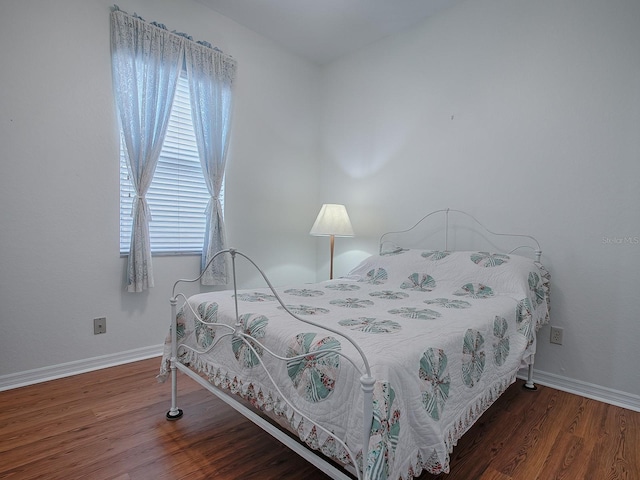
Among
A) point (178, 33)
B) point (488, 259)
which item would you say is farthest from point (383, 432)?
point (178, 33)

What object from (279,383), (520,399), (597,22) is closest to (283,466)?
(279,383)

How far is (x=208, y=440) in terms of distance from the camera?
1671 mm

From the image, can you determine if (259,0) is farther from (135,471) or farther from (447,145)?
(135,471)

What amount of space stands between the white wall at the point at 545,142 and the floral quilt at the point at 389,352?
13.0 inches

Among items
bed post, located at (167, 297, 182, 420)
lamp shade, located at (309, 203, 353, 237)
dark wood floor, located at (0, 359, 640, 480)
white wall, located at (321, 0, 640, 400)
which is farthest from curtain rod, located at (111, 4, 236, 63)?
dark wood floor, located at (0, 359, 640, 480)

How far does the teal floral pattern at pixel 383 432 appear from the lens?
2.97 feet

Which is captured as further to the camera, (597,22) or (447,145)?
(447,145)

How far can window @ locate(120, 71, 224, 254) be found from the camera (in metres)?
2.75

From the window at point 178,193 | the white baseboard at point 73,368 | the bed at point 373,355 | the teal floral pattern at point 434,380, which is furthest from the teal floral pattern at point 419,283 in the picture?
the white baseboard at point 73,368

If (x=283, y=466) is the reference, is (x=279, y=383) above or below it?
above

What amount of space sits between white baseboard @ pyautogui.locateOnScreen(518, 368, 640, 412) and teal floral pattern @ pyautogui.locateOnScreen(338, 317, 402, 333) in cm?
165

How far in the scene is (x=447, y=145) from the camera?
289 cm

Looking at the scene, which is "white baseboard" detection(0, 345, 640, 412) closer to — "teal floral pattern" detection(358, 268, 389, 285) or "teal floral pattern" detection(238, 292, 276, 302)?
"teal floral pattern" detection(358, 268, 389, 285)

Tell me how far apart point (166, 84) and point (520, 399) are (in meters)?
3.24
